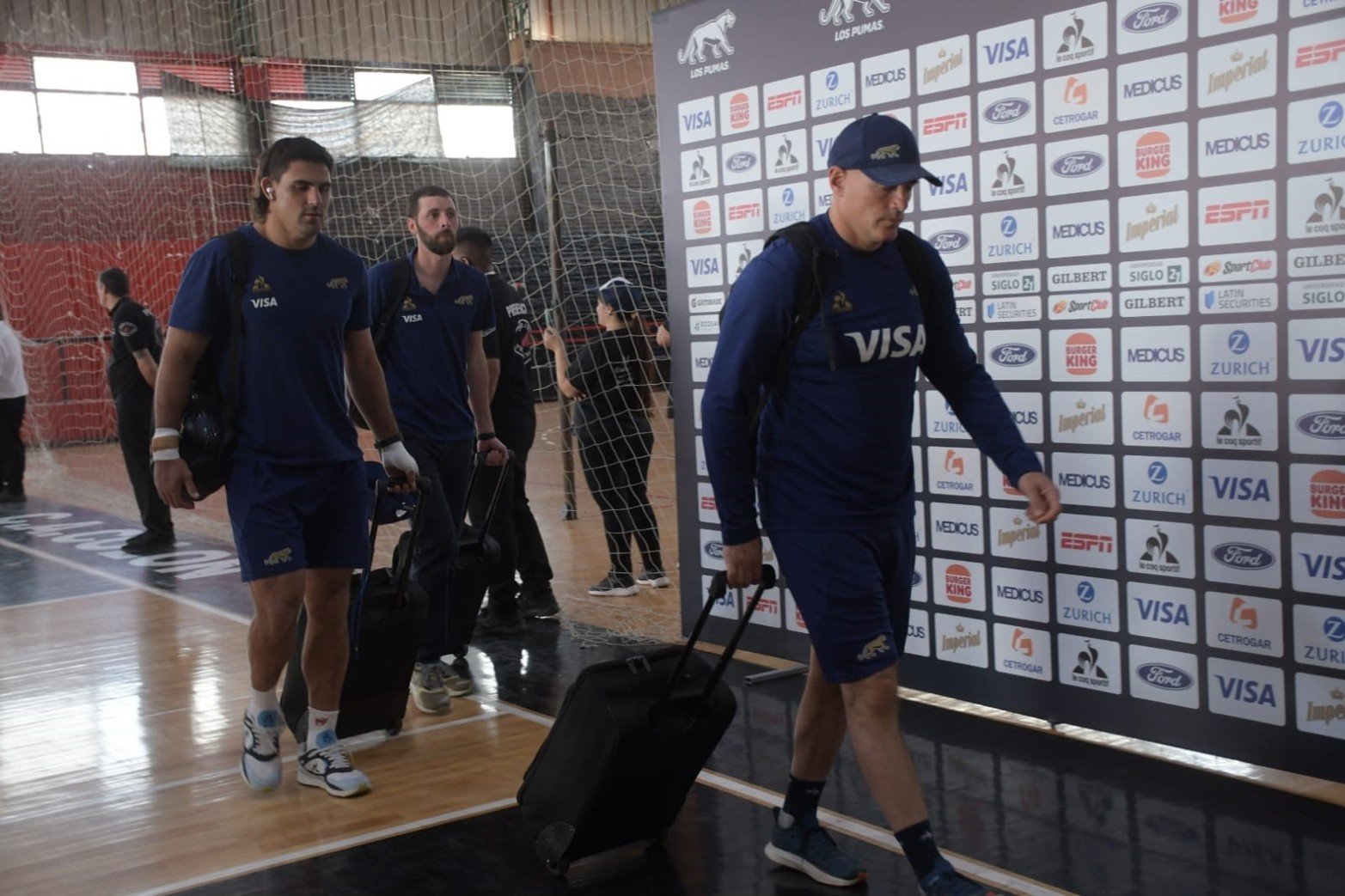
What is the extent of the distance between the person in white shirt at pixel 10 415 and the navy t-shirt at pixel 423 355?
25.6 ft

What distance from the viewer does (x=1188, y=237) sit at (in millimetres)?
3877

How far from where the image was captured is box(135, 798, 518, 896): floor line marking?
11.3 feet

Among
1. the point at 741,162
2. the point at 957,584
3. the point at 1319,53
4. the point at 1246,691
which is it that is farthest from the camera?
the point at 741,162

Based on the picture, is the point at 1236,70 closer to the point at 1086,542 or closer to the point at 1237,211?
the point at 1237,211

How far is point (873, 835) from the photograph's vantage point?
3.55m

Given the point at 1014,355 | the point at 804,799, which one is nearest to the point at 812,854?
the point at 804,799

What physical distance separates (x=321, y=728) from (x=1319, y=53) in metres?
3.35

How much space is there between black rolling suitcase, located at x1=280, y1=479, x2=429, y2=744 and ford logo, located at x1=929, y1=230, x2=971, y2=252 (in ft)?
6.28

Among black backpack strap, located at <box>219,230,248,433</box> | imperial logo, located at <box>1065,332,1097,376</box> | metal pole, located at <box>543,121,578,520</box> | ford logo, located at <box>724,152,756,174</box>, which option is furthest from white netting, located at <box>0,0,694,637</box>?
black backpack strap, located at <box>219,230,248,433</box>

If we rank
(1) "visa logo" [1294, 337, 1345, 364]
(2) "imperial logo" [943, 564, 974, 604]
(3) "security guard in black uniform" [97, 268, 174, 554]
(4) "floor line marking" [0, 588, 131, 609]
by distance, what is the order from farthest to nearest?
(3) "security guard in black uniform" [97, 268, 174, 554] < (4) "floor line marking" [0, 588, 131, 609] < (2) "imperial logo" [943, 564, 974, 604] < (1) "visa logo" [1294, 337, 1345, 364]

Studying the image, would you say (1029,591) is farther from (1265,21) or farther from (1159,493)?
(1265,21)

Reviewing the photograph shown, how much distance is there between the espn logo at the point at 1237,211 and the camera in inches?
146

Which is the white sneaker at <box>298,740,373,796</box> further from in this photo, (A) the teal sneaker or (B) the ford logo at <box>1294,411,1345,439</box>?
(B) the ford logo at <box>1294,411,1345,439</box>

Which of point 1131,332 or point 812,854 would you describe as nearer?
point 812,854
